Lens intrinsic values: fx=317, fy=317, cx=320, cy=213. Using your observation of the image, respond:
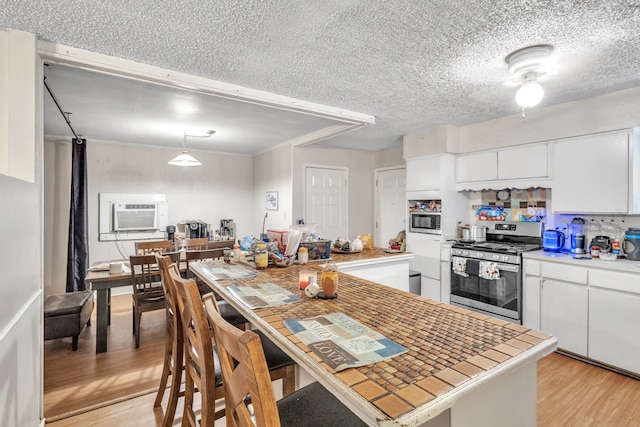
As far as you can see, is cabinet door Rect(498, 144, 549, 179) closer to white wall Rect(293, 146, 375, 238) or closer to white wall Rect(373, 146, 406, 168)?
white wall Rect(373, 146, 406, 168)

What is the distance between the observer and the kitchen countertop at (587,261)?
256 centimetres

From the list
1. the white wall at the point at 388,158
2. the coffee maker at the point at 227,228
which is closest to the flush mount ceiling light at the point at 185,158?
the coffee maker at the point at 227,228

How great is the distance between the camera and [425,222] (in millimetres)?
4242

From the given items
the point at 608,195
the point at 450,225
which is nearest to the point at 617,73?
the point at 608,195

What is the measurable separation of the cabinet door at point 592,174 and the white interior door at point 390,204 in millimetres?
2242

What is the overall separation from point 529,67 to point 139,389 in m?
3.59

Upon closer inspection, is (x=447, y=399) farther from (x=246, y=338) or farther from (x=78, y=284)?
(x=78, y=284)

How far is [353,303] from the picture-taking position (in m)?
1.48

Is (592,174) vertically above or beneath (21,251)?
above

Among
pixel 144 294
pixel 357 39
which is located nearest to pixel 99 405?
pixel 144 294

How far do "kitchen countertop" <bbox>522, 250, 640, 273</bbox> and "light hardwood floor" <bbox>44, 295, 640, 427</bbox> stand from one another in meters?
0.87

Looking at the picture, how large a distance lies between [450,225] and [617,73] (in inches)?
Result: 84.0

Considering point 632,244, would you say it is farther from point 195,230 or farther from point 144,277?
point 195,230

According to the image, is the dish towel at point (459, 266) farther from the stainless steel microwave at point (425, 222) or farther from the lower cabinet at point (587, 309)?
the lower cabinet at point (587, 309)
